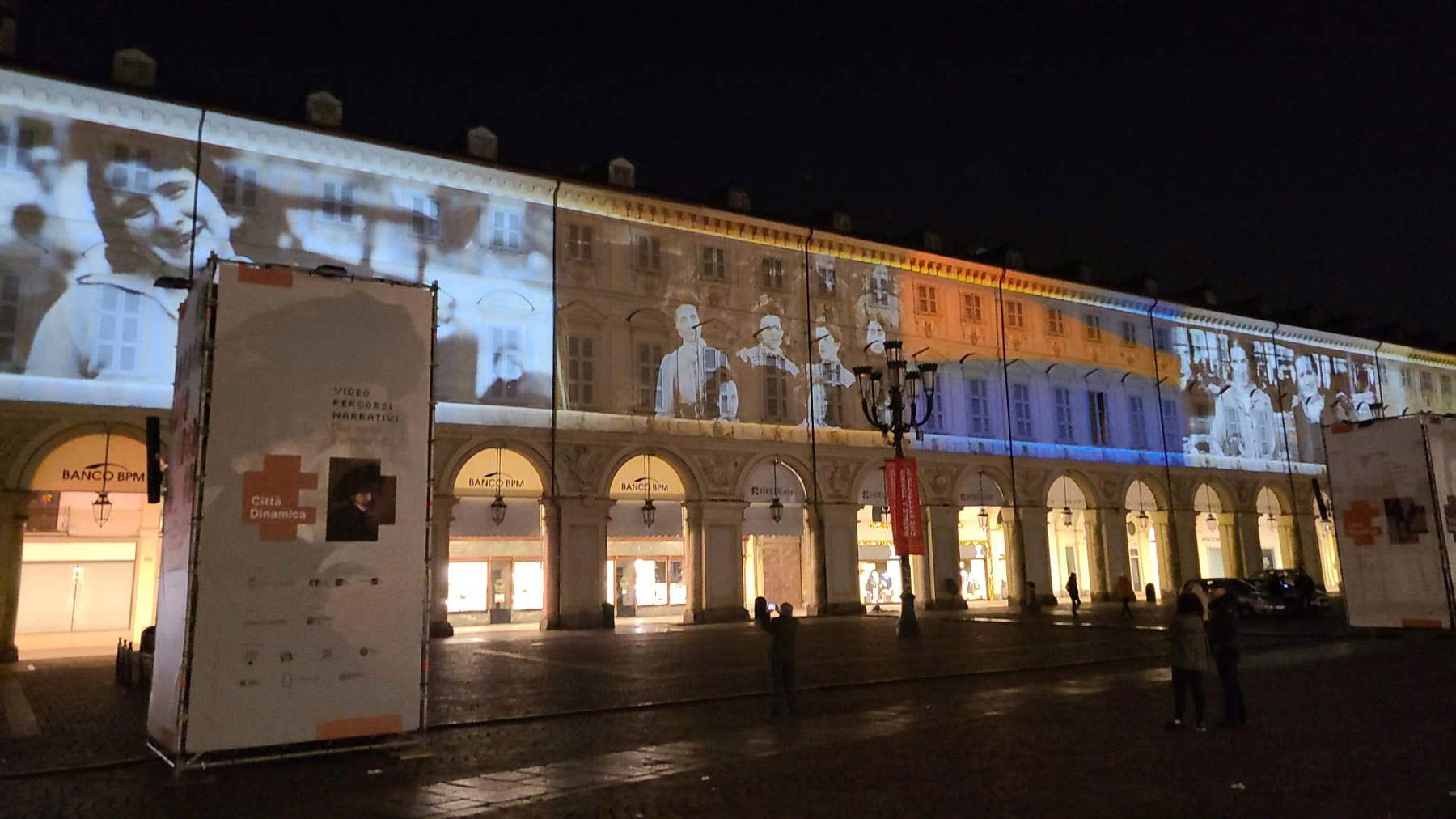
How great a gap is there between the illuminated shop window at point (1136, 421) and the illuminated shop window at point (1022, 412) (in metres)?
5.32

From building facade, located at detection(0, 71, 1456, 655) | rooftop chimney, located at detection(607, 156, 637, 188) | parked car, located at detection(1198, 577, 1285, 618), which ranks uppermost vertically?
rooftop chimney, located at detection(607, 156, 637, 188)

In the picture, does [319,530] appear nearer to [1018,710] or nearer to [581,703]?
[581,703]

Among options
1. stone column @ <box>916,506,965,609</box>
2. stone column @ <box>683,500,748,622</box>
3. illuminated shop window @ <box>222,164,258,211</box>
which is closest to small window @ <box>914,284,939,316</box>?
stone column @ <box>916,506,965,609</box>

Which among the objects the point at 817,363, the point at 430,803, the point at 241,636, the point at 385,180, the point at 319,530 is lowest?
the point at 430,803

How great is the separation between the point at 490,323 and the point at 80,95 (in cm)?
1063

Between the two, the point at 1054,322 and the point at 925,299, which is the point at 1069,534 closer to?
the point at 1054,322

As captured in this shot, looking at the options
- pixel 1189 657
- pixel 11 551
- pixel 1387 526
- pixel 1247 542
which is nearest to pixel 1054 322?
pixel 1247 542

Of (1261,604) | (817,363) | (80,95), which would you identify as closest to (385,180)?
(80,95)

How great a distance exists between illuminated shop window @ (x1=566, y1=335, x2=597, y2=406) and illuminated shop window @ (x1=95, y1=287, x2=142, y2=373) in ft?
34.6

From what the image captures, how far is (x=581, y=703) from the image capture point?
13.4m

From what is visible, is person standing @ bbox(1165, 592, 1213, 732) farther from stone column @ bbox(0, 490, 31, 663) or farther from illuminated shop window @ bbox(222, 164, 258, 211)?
illuminated shop window @ bbox(222, 164, 258, 211)

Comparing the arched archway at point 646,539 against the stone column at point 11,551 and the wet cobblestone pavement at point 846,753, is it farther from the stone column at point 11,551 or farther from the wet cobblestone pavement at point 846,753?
the stone column at point 11,551

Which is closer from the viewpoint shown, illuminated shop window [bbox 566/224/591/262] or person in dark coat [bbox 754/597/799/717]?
person in dark coat [bbox 754/597/799/717]

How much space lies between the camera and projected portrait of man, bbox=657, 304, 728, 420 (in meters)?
30.3
